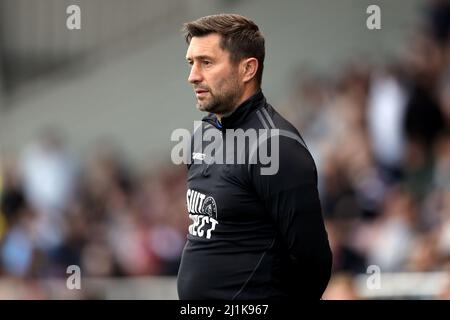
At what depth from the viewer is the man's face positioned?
144 inches

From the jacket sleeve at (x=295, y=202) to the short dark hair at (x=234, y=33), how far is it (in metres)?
0.40

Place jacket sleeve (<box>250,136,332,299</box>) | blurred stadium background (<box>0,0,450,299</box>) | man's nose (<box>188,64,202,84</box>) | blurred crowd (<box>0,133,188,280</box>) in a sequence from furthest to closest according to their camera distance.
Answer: blurred crowd (<box>0,133,188,280</box>), blurred stadium background (<box>0,0,450,299</box>), man's nose (<box>188,64,202,84</box>), jacket sleeve (<box>250,136,332,299</box>)

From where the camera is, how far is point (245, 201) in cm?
349

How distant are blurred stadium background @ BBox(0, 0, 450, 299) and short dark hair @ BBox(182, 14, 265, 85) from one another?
3.23 m

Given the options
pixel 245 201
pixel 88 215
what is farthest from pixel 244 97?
pixel 88 215

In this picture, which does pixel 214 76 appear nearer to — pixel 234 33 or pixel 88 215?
pixel 234 33

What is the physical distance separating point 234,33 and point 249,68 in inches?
5.7

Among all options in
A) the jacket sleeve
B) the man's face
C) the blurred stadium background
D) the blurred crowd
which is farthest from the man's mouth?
the blurred crowd

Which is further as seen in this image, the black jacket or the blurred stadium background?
the blurred stadium background

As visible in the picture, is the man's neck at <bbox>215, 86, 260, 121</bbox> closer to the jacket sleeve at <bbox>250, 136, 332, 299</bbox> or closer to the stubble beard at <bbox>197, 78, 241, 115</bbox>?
the stubble beard at <bbox>197, 78, 241, 115</bbox>

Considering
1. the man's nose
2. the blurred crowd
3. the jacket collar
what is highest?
the man's nose

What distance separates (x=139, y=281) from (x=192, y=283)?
15.3 ft

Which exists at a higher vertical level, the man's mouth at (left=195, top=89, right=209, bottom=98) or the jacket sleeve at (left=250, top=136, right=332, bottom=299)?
the man's mouth at (left=195, top=89, right=209, bottom=98)

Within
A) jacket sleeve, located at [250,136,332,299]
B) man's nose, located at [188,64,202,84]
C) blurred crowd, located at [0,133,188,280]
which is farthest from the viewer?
blurred crowd, located at [0,133,188,280]
